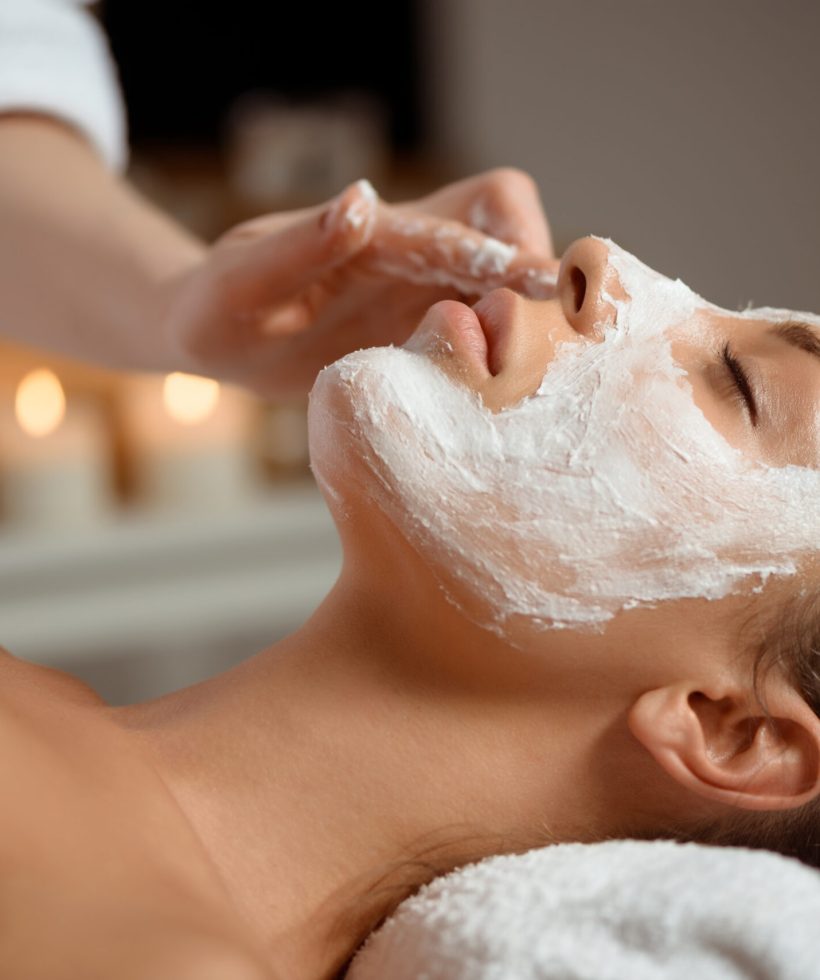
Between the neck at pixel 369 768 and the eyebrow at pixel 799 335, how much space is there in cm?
31

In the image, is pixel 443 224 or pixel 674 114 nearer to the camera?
pixel 443 224

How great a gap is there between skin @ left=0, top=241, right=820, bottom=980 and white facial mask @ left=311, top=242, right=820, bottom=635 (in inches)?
0.7

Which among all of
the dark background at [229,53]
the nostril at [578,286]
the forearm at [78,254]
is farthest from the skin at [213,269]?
the dark background at [229,53]

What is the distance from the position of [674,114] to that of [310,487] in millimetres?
1472

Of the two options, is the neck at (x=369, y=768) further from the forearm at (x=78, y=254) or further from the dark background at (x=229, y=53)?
the dark background at (x=229, y=53)

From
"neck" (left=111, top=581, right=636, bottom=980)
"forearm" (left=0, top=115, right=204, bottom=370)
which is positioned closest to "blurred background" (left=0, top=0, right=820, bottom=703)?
"forearm" (left=0, top=115, right=204, bottom=370)

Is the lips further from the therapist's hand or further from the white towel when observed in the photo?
the white towel

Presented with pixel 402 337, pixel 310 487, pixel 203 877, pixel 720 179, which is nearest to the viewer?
pixel 203 877

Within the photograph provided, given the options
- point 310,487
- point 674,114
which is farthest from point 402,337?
point 674,114

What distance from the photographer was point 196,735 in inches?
33.3

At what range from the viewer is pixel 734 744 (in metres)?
0.85

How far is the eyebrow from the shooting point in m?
0.88

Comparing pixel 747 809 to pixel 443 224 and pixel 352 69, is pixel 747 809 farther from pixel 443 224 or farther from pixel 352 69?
pixel 352 69

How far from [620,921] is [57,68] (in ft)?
3.49
